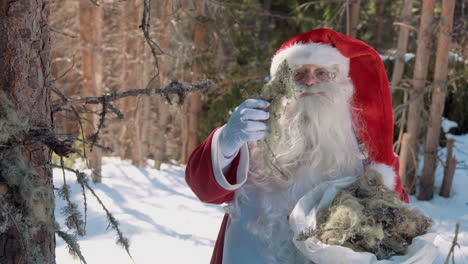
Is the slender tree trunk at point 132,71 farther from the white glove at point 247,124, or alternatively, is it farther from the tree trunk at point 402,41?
the white glove at point 247,124

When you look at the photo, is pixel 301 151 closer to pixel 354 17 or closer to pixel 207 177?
pixel 207 177

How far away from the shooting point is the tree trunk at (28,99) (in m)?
1.35

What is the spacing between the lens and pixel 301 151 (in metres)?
2.29

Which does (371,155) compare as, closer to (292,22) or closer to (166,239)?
(166,239)

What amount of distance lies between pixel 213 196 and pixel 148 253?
1.64 m

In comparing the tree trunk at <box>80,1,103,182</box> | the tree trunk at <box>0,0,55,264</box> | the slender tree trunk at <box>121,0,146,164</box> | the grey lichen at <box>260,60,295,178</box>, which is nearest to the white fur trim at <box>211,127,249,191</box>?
the grey lichen at <box>260,60,295,178</box>

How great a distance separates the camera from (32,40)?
4.69 feet

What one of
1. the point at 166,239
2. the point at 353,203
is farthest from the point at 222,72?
the point at 353,203

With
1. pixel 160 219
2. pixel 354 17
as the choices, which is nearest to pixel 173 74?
pixel 354 17

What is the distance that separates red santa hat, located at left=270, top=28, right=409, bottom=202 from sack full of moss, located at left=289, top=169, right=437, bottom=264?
0.37 m

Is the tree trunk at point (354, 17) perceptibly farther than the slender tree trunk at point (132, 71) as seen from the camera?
No

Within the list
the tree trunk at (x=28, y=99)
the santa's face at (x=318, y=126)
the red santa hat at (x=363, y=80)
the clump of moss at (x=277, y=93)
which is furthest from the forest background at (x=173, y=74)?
the red santa hat at (x=363, y=80)

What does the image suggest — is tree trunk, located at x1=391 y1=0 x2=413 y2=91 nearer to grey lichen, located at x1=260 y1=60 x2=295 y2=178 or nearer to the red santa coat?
the red santa coat

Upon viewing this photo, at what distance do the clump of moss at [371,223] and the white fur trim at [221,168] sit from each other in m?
0.40
